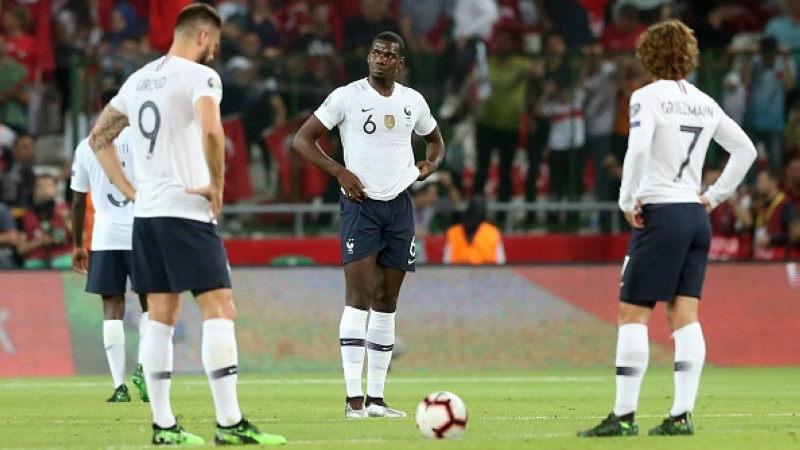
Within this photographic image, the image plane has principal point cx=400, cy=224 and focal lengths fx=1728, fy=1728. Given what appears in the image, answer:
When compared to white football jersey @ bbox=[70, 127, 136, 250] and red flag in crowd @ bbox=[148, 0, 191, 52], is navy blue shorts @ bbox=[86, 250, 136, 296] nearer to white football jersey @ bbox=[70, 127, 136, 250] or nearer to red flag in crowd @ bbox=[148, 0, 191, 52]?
white football jersey @ bbox=[70, 127, 136, 250]

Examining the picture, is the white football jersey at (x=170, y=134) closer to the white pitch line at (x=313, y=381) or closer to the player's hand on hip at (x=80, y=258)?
the player's hand on hip at (x=80, y=258)

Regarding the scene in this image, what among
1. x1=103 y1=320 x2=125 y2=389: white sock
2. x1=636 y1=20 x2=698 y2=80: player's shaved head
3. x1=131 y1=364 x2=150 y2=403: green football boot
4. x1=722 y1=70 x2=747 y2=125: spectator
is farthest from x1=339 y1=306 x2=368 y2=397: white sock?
x1=722 y1=70 x2=747 y2=125: spectator

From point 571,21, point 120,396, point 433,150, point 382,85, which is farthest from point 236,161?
point 382,85

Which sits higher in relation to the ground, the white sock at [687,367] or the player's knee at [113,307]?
the white sock at [687,367]

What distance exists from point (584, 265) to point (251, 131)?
13.1ft

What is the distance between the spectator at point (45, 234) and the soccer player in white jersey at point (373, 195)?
7.89 metres

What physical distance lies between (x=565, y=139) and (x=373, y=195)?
8353mm

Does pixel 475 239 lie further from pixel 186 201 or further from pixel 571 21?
pixel 186 201

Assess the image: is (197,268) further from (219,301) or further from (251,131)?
(251,131)

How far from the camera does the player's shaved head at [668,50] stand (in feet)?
30.3

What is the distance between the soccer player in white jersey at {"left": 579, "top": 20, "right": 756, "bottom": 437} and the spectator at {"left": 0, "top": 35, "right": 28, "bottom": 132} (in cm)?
1231

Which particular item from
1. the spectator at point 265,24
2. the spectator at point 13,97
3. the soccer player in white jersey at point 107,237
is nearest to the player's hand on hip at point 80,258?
the soccer player in white jersey at point 107,237

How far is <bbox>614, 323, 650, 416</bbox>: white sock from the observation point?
927 centimetres

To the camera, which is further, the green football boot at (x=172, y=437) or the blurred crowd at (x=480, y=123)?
the blurred crowd at (x=480, y=123)
